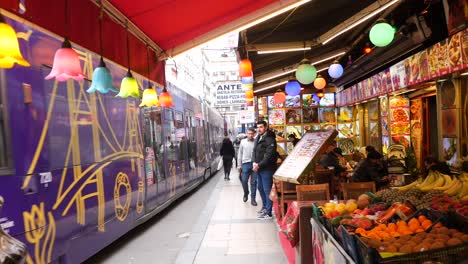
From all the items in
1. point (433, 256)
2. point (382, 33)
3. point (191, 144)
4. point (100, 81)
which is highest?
point (382, 33)

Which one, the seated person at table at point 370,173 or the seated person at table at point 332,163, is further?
the seated person at table at point 332,163

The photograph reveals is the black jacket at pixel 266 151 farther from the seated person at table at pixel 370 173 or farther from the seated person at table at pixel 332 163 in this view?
the seated person at table at pixel 370 173

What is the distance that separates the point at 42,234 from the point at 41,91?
4.98 ft

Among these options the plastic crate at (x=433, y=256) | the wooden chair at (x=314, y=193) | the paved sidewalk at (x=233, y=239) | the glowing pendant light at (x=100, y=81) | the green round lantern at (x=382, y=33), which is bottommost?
the paved sidewalk at (x=233, y=239)

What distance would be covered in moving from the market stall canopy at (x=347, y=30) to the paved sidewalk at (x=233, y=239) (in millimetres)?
3818

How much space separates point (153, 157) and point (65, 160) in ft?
12.0

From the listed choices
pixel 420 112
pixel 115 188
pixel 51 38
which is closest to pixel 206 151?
pixel 420 112

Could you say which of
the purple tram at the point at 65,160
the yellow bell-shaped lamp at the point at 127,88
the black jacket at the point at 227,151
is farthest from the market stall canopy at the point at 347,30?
the black jacket at the point at 227,151

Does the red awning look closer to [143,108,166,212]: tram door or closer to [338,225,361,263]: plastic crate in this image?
[143,108,166,212]: tram door

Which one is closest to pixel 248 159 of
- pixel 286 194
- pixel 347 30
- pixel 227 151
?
pixel 286 194

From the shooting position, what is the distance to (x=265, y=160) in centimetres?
812

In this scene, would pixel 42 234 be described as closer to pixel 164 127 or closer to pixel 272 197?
pixel 272 197

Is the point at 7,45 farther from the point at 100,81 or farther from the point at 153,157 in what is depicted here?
the point at 153,157

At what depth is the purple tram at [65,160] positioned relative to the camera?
4.00 meters
